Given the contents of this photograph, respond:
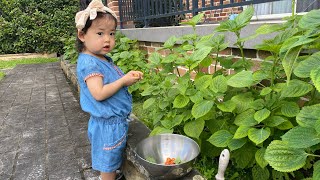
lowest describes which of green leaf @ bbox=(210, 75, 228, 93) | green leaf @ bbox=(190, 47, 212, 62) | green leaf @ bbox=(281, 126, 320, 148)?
green leaf @ bbox=(281, 126, 320, 148)

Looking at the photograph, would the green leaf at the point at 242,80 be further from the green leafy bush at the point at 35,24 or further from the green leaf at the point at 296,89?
the green leafy bush at the point at 35,24

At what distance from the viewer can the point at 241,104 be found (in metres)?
1.63

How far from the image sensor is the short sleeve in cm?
169

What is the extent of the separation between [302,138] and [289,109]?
0.46m

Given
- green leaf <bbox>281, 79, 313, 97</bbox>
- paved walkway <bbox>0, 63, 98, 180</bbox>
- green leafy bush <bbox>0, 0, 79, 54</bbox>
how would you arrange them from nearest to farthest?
1. green leaf <bbox>281, 79, 313, 97</bbox>
2. paved walkway <bbox>0, 63, 98, 180</bbox>
3. green leafy bush <bbox>0, 0, 79, 54</bbox>

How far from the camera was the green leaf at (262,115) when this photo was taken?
4.37ft

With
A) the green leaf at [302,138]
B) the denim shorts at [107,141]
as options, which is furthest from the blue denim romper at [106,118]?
the green leaf at [302,138]

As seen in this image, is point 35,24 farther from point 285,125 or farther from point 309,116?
point 309,116

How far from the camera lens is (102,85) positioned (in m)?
1.70

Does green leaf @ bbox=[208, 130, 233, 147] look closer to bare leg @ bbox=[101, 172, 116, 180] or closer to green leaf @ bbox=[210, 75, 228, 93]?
green leaf @ bbox=[210, 75, 228, 93]

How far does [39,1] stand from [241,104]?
1080 centimetres

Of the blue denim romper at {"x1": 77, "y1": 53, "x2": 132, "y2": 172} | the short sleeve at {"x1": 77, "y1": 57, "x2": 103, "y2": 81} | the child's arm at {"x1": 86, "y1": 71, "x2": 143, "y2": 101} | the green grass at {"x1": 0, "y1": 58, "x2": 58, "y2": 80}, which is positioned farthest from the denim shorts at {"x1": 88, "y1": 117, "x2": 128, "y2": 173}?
the green grass at {"x1": 0, "y1": 58, "x2": 58, "y2": 80}

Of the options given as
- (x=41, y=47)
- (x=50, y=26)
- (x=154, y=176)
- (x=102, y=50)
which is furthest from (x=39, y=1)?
(x=154, y=176)

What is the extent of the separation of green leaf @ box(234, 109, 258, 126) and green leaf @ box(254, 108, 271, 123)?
2.2 inches
